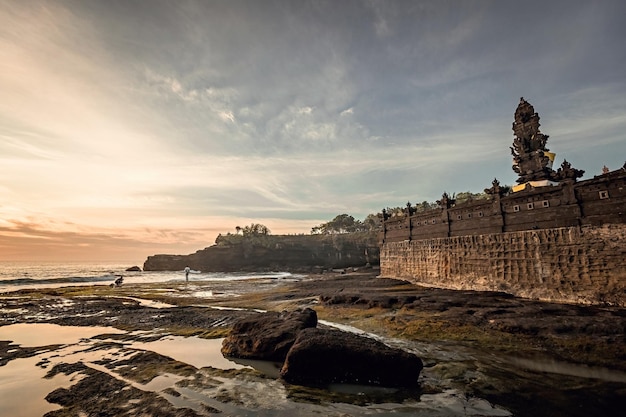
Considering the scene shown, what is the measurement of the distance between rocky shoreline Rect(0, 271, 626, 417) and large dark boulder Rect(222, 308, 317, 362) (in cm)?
195

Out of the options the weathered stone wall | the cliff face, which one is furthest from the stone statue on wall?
the cliff face

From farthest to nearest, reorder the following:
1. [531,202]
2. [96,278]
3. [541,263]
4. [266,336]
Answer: [96,278] → [531,202] → [541,263] → [266,336]

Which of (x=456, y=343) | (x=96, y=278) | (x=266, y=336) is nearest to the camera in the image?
(x=266, y=336)

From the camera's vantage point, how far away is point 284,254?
99.5 m

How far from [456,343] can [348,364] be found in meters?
6.07

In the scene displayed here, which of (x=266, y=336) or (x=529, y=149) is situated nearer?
(x=266, y=336)

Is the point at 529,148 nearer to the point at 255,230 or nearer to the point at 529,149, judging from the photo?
the point at 529,149

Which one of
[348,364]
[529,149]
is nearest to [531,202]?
[529,149]

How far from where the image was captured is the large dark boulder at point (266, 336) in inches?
393

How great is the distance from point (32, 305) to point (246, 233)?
90333 millimetres

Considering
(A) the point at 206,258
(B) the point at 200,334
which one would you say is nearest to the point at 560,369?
(B) the point at 200,334

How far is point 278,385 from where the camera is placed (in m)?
7.83

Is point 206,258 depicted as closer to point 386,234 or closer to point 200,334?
point 386,234

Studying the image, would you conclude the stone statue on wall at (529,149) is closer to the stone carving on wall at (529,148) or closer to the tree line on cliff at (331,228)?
the stone carving on wall at (529,148)
